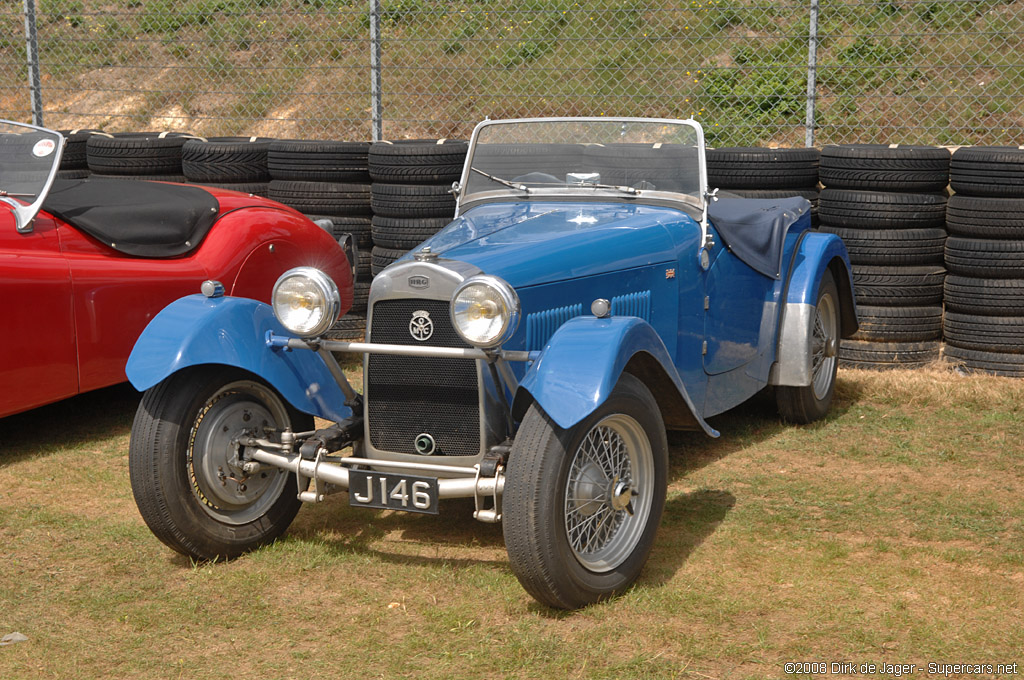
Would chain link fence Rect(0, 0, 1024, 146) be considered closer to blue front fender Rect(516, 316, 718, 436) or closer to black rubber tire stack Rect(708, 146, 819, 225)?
black rubber tire stack Rect(708, 146, 819, 225)

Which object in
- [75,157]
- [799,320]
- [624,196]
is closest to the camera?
[624,196]

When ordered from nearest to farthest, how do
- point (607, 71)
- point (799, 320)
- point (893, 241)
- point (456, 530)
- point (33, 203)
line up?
point (456, 530)
point (33, 203)
point (799, 320)
point (893, 241)
point (607, 71)

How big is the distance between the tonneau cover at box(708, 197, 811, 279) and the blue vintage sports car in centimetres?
38

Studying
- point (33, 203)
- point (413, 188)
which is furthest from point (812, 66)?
point (33, 203)

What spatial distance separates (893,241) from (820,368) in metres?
1.34

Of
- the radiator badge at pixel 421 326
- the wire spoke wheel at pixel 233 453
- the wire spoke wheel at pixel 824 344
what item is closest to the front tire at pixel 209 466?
the wire spoke wheel at pixel 233 453

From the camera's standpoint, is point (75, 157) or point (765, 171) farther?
point (75, 157)

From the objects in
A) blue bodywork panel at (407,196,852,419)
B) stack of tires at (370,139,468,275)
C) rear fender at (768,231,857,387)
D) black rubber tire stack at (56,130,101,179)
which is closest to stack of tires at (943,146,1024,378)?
blue bodywork panel at (407,196,852,419)

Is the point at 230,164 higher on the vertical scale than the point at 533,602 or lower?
higher

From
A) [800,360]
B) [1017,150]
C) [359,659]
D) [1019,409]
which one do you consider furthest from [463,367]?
[1017,150]

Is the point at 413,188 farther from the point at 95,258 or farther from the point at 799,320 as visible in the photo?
the point at 799,320

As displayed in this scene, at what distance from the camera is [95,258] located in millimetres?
5477

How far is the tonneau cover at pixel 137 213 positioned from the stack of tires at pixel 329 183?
1.47m

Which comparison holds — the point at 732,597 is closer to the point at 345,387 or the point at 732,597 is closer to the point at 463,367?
the point at 463,367
